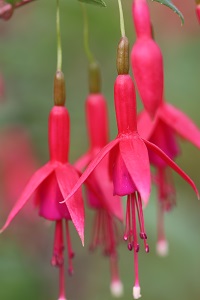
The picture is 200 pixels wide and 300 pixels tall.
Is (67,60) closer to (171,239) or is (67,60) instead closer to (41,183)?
(171,239)

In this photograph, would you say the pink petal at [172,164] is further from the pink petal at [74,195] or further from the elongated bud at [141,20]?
the elongated bud at [141,20]

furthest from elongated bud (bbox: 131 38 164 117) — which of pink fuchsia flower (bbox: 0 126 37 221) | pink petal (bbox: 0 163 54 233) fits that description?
pink fuchsia flower (bbox: 0 126 37 221)

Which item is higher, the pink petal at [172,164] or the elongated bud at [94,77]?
the elongated bud at [94,77]

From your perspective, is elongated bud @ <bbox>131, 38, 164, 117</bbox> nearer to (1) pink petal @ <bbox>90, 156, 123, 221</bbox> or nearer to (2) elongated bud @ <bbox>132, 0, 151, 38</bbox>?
(2) elongated bud @ <bbox>132, 0, 151, 38</bbox>

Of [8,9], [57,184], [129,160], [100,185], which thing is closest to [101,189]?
[100,185]

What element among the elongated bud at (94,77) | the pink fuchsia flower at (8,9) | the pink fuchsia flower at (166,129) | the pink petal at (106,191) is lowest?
the pink petal at (106,191)

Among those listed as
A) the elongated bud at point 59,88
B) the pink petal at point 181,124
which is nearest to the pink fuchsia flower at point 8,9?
the elongated bud at point 59,88

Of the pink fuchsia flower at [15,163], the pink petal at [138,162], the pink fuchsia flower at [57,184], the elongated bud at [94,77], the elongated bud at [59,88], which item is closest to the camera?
the pink petal at [138,162]

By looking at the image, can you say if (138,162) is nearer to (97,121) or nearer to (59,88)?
(59,88)
